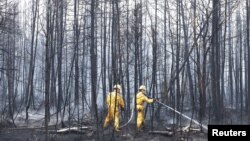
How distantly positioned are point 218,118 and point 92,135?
20.1ft

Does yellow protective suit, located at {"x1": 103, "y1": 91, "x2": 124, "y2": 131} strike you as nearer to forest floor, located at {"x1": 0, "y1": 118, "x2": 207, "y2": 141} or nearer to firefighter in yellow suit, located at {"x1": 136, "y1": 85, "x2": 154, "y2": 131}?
forest floor, located at {"x1": 0, "y1": 118, "x2": 207, "y2": 141}

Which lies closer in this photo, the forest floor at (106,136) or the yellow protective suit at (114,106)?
the forest floor at (106,136)

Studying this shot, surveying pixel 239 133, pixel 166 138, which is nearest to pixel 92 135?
pixel 166 138

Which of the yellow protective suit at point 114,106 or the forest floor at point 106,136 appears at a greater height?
the yellow protective suit at point 114,106

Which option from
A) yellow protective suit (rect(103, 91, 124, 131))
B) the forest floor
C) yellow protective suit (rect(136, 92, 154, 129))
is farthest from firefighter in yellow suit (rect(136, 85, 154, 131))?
yellow protective suit (rect(103, 91, 124, 131))

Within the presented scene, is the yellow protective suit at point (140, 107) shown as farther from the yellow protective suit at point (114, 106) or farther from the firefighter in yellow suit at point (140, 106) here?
the yellow protective suit at point (114, 106)

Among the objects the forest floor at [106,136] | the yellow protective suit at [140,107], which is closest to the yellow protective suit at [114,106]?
the forest floor at [106,136]

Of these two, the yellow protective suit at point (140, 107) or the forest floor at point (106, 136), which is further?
→ the yellow protective suit at point (140, 107)

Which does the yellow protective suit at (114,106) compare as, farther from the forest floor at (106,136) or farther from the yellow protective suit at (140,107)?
the yellow protective suit at (140,107)

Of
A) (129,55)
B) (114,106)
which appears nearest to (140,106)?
(114,106)

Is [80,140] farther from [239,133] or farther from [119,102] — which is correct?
[239,133]

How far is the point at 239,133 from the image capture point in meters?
7.63

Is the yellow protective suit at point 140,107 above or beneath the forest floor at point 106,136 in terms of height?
above

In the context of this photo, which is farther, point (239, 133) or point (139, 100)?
point (139, 100)
